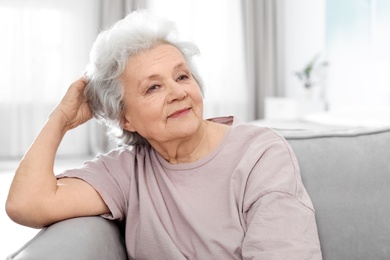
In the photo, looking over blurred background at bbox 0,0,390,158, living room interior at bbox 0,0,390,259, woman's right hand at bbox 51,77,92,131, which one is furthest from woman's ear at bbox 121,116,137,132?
blurred background at bbox 0,0,390,158

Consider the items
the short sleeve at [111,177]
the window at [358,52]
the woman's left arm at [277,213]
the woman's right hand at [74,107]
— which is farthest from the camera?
the window at [358,52]

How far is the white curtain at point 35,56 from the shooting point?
5207 millimetres

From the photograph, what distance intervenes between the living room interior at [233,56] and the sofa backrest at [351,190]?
3.40 m

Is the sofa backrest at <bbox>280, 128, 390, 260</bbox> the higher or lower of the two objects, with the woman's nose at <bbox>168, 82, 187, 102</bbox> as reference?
lower

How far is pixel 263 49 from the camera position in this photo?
19.4ft

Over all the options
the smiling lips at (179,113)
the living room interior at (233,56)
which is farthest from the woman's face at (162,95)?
the living room interior at (233,56)

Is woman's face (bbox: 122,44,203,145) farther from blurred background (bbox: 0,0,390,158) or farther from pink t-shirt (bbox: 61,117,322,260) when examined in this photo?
blurred background (bbox: 0,0,390,158)

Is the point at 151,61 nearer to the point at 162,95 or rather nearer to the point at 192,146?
the point at 162,95

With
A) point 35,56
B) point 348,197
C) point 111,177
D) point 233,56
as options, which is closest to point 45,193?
point 111,177

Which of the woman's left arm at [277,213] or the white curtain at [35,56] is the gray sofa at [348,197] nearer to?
the woman's left arm at [277,213]

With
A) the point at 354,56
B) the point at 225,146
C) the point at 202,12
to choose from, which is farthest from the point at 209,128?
the point at 202,12

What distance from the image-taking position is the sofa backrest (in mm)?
1322

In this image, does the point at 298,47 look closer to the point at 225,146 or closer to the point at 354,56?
the point at 354,56

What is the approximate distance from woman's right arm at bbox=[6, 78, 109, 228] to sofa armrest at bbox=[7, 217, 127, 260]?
34 mm
